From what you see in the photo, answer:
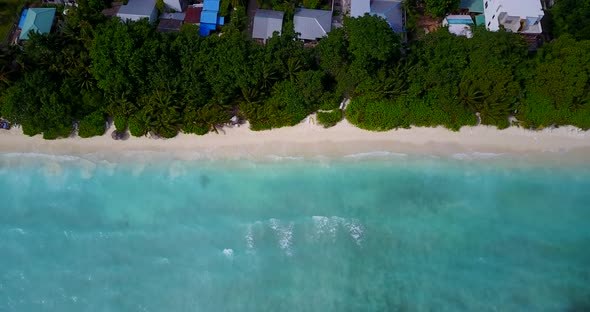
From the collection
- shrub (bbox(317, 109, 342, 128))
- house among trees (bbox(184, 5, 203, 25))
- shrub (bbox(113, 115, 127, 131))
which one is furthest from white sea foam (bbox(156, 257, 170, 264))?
house among trees (bbox(184, 5, 203, 25))

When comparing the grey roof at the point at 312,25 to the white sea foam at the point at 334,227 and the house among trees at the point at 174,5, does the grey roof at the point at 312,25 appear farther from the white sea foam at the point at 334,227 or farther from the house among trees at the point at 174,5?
the white sea foam at the point at 334,227

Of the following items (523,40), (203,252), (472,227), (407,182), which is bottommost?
(203,252)

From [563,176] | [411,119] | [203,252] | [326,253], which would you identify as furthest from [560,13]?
[203,252]

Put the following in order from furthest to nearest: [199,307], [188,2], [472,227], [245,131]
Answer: [188,2] → [245,131] → [472,227] → [199,307]

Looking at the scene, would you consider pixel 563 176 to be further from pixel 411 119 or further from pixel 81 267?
pixel 81 267

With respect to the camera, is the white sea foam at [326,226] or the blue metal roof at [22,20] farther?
the blue metal roof at [22,20]

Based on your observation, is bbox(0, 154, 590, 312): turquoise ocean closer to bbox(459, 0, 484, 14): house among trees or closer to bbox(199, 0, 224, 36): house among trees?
bbox(199, 0, 224, 36): house among trees

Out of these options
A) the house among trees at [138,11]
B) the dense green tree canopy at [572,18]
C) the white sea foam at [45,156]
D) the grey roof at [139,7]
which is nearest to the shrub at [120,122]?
the white sea foam at [45,156]
